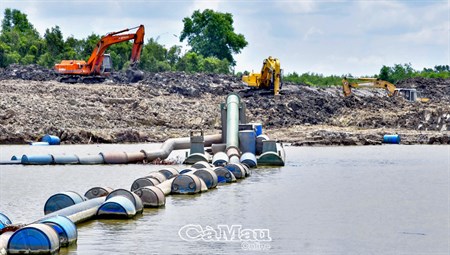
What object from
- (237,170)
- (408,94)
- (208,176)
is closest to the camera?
(208,176)

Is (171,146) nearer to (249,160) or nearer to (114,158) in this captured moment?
(114,158)

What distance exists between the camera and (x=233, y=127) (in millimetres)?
41812

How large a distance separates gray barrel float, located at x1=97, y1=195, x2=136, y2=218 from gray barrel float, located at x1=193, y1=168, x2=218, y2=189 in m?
7.46

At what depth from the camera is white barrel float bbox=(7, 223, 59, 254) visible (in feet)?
56.4

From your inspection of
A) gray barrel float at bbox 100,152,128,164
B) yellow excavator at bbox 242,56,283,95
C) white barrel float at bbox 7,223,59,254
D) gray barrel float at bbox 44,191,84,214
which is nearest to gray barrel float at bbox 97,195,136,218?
gray barrel float at bbox 44,191,84,214

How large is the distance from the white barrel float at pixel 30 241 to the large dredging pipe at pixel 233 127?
21.0 metres

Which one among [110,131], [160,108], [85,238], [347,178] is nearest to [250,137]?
[347,178]

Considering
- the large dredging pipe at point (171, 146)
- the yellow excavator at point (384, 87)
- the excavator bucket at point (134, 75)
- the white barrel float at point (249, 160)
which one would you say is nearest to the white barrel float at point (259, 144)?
the large dredging pipe at point (171, 146)

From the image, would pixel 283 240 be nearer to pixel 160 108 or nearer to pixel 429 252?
pixel 429 252

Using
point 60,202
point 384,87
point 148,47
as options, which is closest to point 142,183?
point 60,202

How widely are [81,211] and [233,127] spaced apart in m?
20.5

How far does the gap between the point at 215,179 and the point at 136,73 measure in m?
48.8

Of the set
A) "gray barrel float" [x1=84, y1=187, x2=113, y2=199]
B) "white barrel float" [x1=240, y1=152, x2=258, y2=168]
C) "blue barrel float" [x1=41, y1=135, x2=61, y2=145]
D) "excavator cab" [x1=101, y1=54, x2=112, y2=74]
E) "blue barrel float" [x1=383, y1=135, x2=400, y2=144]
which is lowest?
"gray barrel float" [x1=84, y1=187, x2=113, y2=199]

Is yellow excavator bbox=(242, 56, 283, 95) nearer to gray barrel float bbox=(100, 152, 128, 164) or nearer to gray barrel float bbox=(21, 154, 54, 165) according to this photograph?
gray barrel float bbox=(100, 152, 128, 164)
